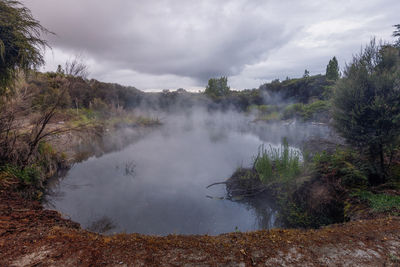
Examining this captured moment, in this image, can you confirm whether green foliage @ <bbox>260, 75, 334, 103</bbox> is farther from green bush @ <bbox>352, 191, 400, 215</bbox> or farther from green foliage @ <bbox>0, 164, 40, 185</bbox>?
green foliage @ <bbox>0, 164, 40, 185</bbox>

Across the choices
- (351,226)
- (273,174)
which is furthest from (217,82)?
(351,226)

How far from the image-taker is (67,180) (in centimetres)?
744

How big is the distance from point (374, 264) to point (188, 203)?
171 inches

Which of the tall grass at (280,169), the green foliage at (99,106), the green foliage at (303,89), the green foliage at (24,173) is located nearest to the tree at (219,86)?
the green foliage at (303,89)

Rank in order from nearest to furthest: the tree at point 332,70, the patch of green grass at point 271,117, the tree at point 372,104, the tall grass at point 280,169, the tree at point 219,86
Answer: the tree at point 372,104, the tall grass at point 280,169, the patch of green grass at point 271,117, the tree at point 332,70, the tree at point 219,86

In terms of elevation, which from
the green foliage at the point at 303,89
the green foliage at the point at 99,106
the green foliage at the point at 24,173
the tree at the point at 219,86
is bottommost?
the green foliage at the point at 24,173

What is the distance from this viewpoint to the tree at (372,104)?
4480 millimetres

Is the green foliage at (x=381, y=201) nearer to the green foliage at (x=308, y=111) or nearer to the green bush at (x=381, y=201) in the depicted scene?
the green bush at (x=381, y=201)

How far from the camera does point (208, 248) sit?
266 centimetres

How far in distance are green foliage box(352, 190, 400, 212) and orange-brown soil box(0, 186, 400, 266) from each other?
2.62ft

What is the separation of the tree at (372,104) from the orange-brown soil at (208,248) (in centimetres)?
237

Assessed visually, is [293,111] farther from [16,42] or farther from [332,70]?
[16,42]

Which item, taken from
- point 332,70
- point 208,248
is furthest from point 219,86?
point 208,248

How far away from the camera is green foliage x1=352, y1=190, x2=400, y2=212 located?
376 centimetres
